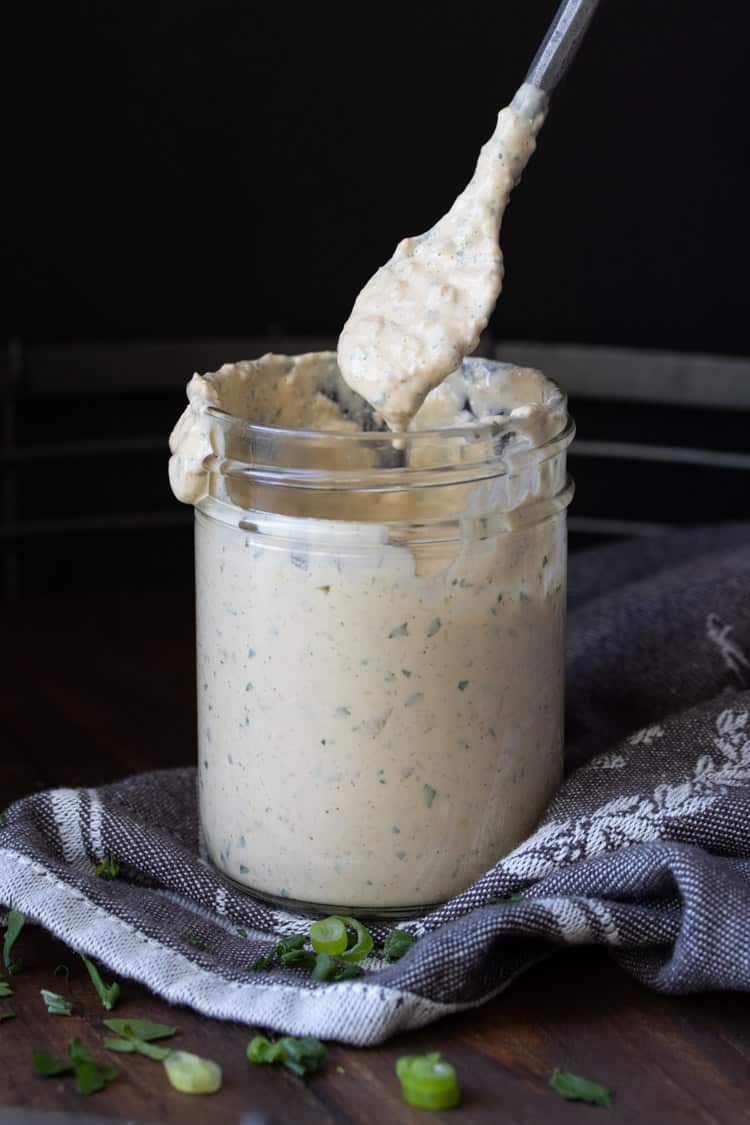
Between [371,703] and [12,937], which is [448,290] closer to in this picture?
[371,703]

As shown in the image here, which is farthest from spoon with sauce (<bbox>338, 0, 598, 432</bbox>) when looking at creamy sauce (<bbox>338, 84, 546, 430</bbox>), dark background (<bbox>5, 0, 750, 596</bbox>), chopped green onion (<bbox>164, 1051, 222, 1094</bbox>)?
dark background (<bbox>5, 0, 750, 596</bbox>)

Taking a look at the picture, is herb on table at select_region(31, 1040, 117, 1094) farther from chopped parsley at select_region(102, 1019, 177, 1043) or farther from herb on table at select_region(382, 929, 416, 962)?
herb on table at select_region(382, 929, 416, 962)

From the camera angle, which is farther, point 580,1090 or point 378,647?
point 378,647

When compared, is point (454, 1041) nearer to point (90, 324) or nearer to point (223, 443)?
point (223, 443)

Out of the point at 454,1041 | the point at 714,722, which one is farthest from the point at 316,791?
the point at 714,722

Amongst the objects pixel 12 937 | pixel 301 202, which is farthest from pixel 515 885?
pixel 301 202

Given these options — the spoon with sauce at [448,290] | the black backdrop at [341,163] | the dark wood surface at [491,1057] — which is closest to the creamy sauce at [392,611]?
the spoon with sauce at [448,290]
